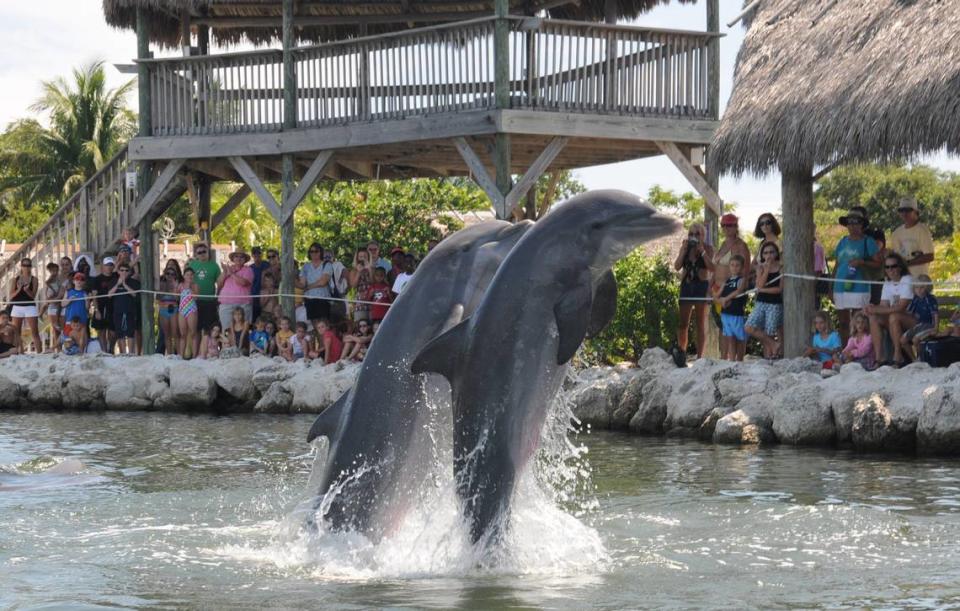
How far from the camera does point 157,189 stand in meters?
21.9

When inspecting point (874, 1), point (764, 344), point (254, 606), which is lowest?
point (254, 606)

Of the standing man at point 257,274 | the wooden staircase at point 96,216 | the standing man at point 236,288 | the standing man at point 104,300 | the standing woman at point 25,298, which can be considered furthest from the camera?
the wooden staircase at point 96,216

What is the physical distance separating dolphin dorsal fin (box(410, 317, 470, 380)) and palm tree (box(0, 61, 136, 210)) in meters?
43.3

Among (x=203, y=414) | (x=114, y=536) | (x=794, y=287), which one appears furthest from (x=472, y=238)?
(x=203, y=414)

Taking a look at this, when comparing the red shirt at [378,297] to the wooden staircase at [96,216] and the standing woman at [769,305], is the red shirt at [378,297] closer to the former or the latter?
the standing woman at [769,305]

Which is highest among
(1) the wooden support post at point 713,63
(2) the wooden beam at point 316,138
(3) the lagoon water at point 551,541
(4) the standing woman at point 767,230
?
(1) the wooden support post at point 713,63

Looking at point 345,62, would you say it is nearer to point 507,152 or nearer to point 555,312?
point 507,152

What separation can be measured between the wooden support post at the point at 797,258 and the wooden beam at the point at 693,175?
2762mm

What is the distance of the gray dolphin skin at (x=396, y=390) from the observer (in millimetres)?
7922

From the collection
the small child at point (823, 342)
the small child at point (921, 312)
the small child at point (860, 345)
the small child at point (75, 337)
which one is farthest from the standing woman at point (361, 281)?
the small child at point (921, 312)

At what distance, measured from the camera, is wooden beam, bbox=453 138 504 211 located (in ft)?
60.0

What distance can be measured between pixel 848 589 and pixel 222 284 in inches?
531

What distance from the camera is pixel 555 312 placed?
23.2ft

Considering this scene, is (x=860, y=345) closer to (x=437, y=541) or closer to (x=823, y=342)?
(x=823, y=342)
